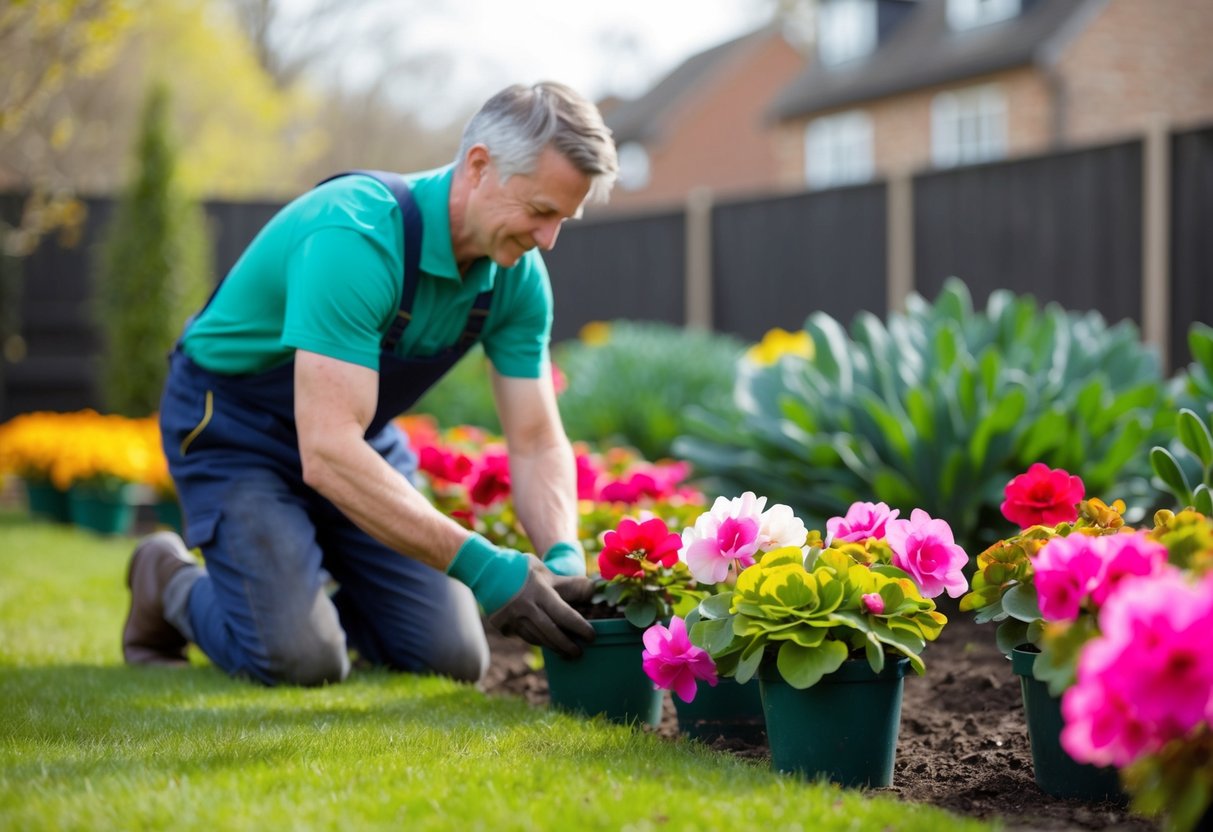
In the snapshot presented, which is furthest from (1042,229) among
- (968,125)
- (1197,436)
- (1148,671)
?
(968,125)

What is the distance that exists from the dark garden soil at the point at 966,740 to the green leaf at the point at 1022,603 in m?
0.30

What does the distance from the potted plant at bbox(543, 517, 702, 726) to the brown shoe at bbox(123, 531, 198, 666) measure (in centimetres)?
135

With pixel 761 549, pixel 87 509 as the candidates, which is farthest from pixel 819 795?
pixel 87 509

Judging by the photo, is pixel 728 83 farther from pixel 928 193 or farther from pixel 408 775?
pixel 408 775

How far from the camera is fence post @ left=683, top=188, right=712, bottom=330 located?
9.93 meters

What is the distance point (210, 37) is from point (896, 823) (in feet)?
56.8

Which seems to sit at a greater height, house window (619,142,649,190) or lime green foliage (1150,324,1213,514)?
house window (619,142,649,190)

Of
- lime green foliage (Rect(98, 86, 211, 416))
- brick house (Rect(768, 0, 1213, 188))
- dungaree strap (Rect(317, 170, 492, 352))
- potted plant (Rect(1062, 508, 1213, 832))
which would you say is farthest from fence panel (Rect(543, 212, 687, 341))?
potted plant (Rect(1062, 508, 1213, 832))

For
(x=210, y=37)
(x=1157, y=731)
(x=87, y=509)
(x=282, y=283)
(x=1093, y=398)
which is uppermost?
(x=210, y=37)

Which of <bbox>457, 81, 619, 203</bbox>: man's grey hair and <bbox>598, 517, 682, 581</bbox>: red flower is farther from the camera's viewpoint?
<bbox>457, 81, 619, 203</bbox>: man's grey hair

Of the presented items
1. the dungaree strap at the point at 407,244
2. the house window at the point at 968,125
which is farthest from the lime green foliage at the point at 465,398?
the house window at the point at 968,125

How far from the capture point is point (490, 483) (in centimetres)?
353

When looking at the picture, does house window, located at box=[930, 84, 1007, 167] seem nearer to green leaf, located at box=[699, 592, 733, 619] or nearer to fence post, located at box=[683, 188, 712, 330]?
fence post, located at box=[683, 188, 712, 330]

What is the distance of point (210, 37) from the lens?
17.0 meters
